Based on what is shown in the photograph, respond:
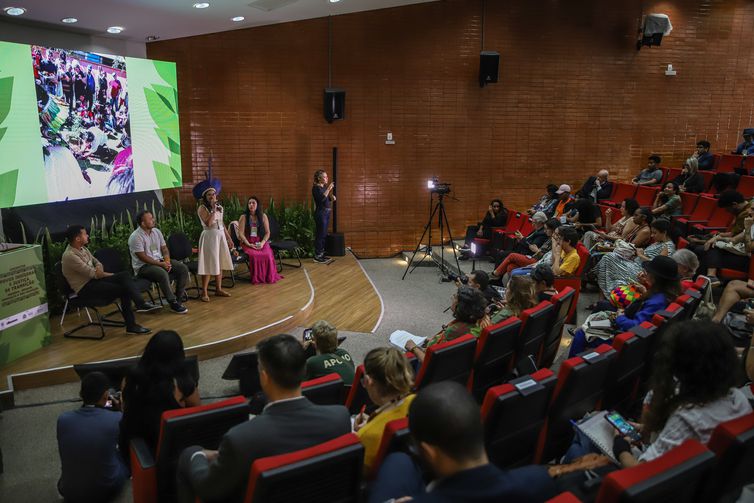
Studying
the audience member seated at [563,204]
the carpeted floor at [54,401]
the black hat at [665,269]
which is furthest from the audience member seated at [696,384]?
the audience member seated at [563,204]

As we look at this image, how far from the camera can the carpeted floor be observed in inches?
131

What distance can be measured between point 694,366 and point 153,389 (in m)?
2.28

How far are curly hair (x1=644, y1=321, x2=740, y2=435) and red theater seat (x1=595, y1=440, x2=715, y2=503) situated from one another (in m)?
0.40

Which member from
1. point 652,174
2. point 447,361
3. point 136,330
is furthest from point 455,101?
point 447,361

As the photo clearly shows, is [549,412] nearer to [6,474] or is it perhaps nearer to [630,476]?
[630,476]

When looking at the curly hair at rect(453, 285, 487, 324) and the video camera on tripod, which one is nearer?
the curly hair at rect(453, 285, 487, 324)

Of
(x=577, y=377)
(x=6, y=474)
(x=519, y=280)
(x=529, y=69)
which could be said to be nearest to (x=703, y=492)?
(x=577, y=377)

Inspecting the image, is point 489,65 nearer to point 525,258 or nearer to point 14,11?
point 525,258

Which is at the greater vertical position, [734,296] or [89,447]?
[734,296]

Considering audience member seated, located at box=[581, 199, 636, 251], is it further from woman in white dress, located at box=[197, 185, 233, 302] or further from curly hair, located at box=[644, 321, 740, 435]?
curly hair, located at box=[644, 321, 740, 435]

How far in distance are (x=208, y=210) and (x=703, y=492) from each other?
5754 mm

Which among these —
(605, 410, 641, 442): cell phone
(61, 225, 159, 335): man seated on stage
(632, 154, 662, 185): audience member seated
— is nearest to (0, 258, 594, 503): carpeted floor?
(61, 225, 159, 335): man seated on stage

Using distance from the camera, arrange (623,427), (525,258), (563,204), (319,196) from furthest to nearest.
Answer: (563,204) → (319,196) → (525,258) → (623,427)

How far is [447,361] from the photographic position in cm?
306
